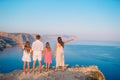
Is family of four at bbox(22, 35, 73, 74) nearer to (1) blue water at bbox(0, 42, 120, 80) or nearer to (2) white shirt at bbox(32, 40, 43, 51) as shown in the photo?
(2) white shirt at bbox(32, 40, 43, 51)

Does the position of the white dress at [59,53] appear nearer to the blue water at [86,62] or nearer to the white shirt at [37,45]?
the white shirt at [37,45]

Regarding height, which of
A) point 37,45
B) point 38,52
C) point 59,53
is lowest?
point 59,53

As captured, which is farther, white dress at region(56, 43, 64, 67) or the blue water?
the blue water

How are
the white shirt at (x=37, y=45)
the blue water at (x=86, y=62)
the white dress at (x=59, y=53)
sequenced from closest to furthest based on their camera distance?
the white shirt at (x=37, y=45)
the white dress at (x=59, y=53)
the blue water at (x=86, y=62)

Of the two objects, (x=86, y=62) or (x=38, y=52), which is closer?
(x=38, y=52)

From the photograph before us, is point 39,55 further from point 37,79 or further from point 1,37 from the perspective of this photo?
point 1,37

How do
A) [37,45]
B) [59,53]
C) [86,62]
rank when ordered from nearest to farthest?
[37,45] < [59,53] < [86,62]

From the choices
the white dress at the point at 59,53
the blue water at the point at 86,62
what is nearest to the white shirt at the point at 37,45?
the white dress at the point at 59,53

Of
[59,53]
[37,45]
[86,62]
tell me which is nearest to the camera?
[37,45]

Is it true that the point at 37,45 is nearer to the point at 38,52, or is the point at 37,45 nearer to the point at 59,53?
the point at 38,52

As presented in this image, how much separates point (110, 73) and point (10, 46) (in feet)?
378

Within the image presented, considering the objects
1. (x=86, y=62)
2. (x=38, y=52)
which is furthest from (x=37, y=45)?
(x=86, y=62)

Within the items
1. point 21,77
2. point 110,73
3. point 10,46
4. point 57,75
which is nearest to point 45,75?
point 57,75

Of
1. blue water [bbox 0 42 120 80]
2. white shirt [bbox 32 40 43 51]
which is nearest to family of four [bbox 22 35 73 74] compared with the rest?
white shirt [bbox 32 40 43 51]
